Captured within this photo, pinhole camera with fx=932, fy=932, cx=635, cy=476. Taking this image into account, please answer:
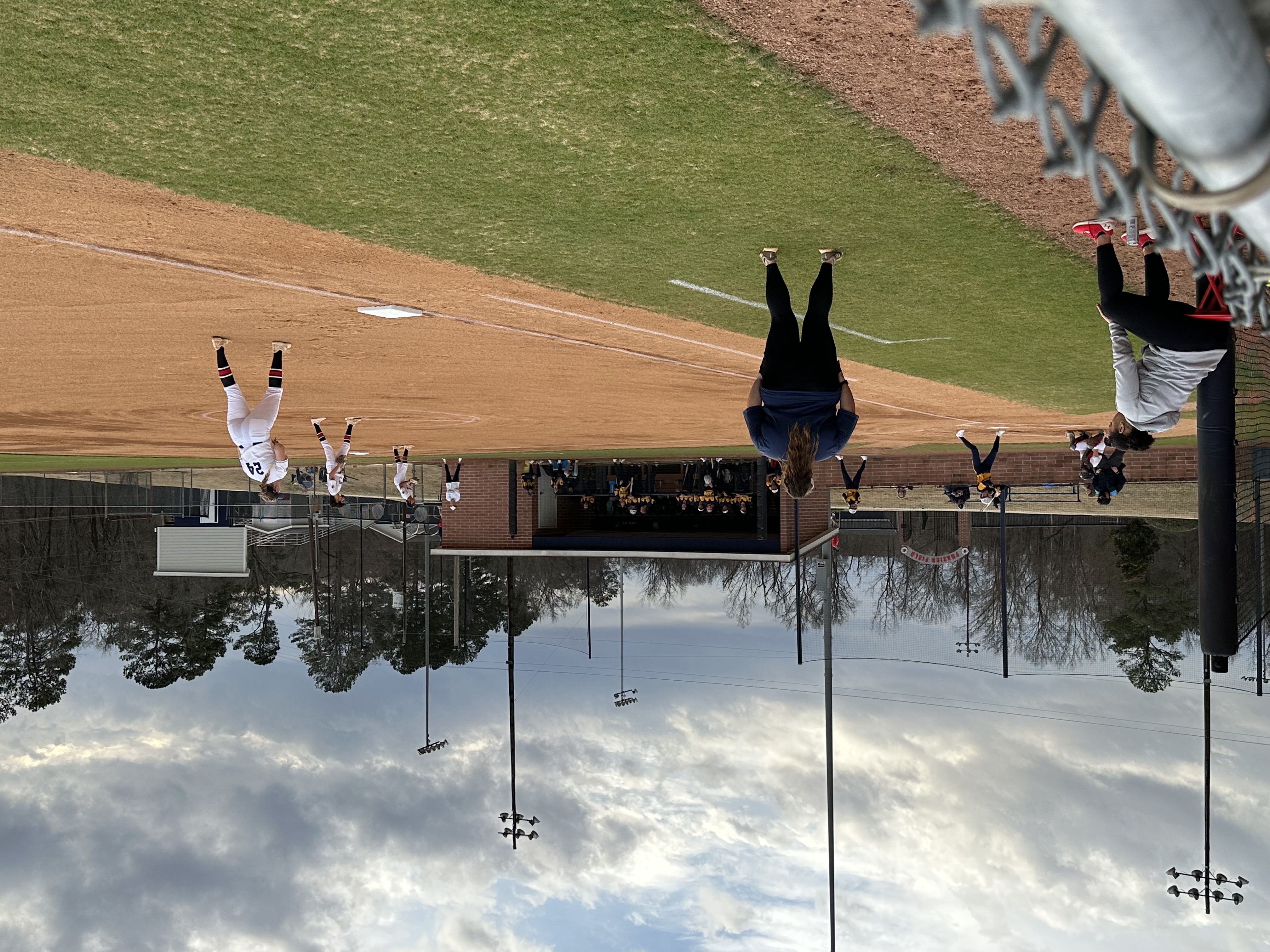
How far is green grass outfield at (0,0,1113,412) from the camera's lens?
5.14 metres

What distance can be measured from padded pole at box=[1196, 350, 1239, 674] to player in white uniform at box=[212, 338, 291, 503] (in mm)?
8001

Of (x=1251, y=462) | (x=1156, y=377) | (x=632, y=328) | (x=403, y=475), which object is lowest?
(x=403, y=475)

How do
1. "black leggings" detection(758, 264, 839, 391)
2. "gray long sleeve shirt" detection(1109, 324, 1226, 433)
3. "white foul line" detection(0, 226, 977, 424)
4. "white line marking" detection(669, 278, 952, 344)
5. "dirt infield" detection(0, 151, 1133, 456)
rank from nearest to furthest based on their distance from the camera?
"gray long sleeve shirt" detection(1109, 324, 1226, 433), "black leggings" detection(758, 264, 839, 391), "dirt infield" detection(0, 151, 1133, 456), "white foul line" detection(0, 226, 977, 424), "white line marking" detection(669, 278, 952, 344)

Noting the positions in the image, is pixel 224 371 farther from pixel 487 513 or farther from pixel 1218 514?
pixel 487 513

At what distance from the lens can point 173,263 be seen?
8273mm

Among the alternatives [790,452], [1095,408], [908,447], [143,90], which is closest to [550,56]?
[143,90]

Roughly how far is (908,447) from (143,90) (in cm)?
1958

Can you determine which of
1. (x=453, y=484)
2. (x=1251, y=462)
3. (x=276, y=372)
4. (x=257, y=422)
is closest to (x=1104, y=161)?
(x=1251, y=462)

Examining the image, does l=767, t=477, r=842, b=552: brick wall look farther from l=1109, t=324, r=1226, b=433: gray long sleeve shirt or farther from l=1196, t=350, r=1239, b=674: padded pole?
l=1196, t=350, r=1239, b=674: padded pole

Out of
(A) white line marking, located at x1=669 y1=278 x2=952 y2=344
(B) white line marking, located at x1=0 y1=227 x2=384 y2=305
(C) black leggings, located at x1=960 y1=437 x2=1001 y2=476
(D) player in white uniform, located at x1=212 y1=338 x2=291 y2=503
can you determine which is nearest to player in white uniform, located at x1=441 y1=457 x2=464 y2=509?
(C) black leggings, located at x1=960 y1=437 x2=1001 y2=476

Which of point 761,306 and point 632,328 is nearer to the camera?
point 761,306

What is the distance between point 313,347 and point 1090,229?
844 centimetres

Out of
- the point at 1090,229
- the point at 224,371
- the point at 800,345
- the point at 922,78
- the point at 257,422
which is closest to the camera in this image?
the point at 922,78

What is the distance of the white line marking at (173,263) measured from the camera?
25.4 ft
